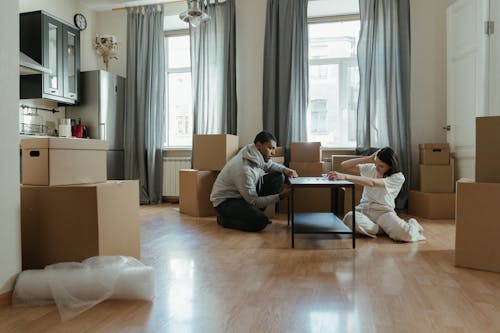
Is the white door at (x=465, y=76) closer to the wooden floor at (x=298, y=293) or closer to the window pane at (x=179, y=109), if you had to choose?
the wooden floor at (x=298, y=293)

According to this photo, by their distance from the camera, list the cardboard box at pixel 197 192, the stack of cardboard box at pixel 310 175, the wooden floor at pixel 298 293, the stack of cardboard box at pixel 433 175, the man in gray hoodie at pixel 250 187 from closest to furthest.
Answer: the wooden floor at pixel 298 293, the man in gray hoodie at pixel 250 187, the stack of cardboard box at pixel 433 175, the cardboard box at pixel 197 192, the stack of cardboard box at pixel 310 175

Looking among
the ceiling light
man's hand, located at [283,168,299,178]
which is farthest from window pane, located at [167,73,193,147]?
man's hand, located at [283,168,299,178]

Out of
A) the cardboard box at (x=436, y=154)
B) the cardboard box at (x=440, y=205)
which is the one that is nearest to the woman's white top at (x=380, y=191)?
the cardboard box at (x=440, y=205)

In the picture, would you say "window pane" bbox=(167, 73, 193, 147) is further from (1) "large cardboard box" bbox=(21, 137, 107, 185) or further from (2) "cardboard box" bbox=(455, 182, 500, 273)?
(2) "cardboard box" bbox=(455, 182, 500, 273)

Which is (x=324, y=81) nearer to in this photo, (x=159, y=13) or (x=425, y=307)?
(x=159, y=13)

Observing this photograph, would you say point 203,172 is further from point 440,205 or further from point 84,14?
point 84,14

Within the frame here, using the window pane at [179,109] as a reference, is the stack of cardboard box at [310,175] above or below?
below

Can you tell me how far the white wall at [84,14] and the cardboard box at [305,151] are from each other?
3.25 meters

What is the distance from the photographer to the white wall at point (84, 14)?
4875 mm

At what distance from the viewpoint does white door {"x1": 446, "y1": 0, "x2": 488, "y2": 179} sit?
11.8ft

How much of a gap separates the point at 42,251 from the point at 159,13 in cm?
424

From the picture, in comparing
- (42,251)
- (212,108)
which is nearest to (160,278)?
(42,251)

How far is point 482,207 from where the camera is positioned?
210cm

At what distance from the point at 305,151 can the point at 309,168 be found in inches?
8.2
